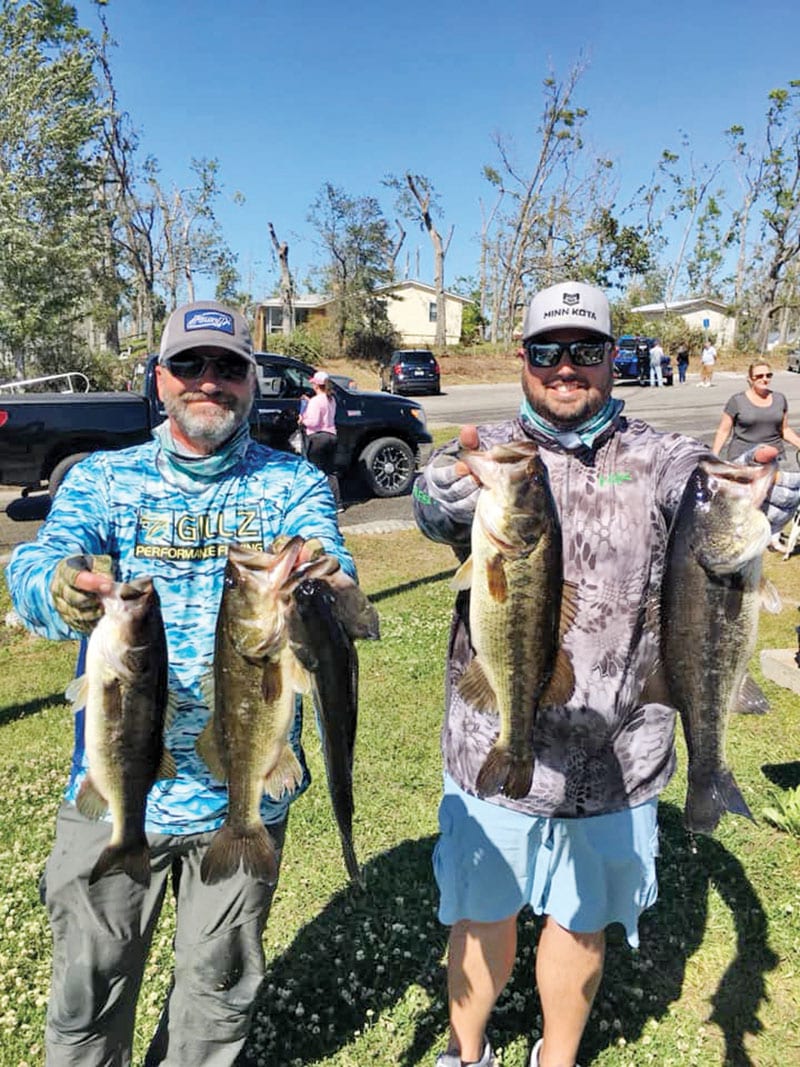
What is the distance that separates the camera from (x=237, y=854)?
2295 millimetres

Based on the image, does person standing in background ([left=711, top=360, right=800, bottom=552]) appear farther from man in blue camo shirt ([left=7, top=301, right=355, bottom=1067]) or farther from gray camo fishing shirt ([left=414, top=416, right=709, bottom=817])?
man in blue camo shirt ([left=7, top=301, right=355, bottom=1067])

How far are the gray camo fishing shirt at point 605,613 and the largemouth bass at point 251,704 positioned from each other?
709mm

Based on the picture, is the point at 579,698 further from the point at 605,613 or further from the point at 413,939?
the point at 413,939

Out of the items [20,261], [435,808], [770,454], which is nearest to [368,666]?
[435,808]

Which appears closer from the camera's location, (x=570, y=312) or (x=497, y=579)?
(x=497, y=579)

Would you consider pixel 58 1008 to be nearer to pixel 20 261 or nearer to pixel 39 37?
pixel 20 261

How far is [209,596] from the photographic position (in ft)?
8.20

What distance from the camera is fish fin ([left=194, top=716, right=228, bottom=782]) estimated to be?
2.21 meters

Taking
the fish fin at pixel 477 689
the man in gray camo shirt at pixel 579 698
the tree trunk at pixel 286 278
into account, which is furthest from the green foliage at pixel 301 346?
the fish fin at pixel 477 689

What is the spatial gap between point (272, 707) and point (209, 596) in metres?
0.53

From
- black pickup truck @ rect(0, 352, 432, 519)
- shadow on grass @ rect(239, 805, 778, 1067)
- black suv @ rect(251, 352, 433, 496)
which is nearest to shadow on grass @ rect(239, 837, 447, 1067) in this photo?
shadow on grass @ rect(239, 805, 778, 1067)

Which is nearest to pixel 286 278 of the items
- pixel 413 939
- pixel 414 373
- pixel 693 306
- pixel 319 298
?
pixel 319 298

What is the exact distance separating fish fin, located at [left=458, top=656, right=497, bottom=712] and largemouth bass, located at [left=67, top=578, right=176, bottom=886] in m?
0.92

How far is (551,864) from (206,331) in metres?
2.14
